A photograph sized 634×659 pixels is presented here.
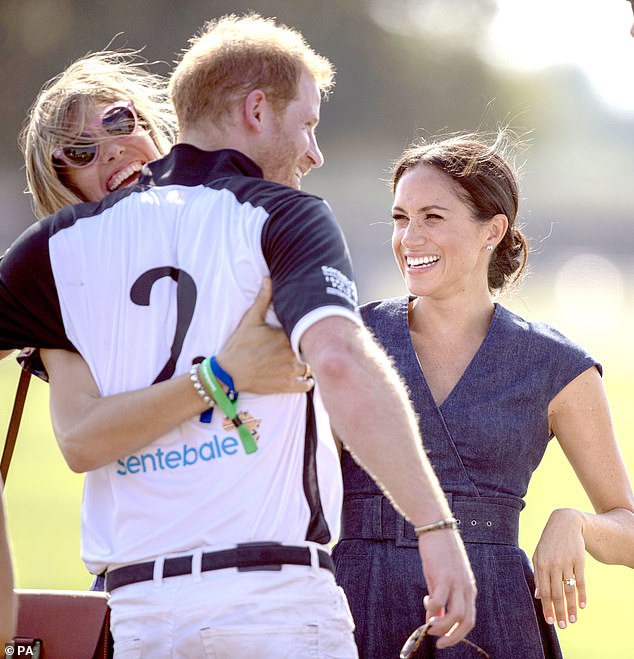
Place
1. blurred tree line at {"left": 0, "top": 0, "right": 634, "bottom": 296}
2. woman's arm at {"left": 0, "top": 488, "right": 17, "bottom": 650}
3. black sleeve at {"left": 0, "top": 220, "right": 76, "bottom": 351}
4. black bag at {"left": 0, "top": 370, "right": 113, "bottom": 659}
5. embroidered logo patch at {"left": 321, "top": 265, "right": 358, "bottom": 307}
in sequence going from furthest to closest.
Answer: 1. blurred tree line at {"left": 0, "top": 0, "right": 634, "bottom": 296}
2. black bag at {"left": 0, "top": 370, "right": 113, "bottom": 659}
3. black sleeve at {"left": 0, "top": 220, "right": 76, "bottom": 351}
4. embroidered logo patch at {"left": 321, "top": 265, "right": 358, "bottom": 307}
5. woman's arm at {"left": 0, "top": 488, "right": 17, "bottom": 650}

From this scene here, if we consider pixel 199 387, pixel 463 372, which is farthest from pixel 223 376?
pixel 463 372

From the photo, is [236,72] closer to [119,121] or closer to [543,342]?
[119,121]

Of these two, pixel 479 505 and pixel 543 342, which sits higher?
pixel 543 342

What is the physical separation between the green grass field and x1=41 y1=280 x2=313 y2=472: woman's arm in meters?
5.07

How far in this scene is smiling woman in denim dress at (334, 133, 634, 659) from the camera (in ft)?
9.17

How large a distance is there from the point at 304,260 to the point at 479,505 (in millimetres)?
1242

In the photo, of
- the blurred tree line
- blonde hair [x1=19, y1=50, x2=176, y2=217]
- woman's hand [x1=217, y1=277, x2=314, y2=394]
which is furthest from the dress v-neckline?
the blurred tree line

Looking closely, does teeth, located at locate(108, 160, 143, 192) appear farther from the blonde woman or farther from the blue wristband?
the blue wristband

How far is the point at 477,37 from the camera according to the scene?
3180 cm

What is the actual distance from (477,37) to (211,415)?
103 feet

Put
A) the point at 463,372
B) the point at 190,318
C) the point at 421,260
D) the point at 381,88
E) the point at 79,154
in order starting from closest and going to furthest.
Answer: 1. the point at 190,318
2. the point at 79,154
3. the point at 463,372
4. the point at 421,260
5. the point at 381,88

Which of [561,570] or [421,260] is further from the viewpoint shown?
[421,260]

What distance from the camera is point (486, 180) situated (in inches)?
128

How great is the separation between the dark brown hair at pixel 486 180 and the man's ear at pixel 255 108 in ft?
4.08
